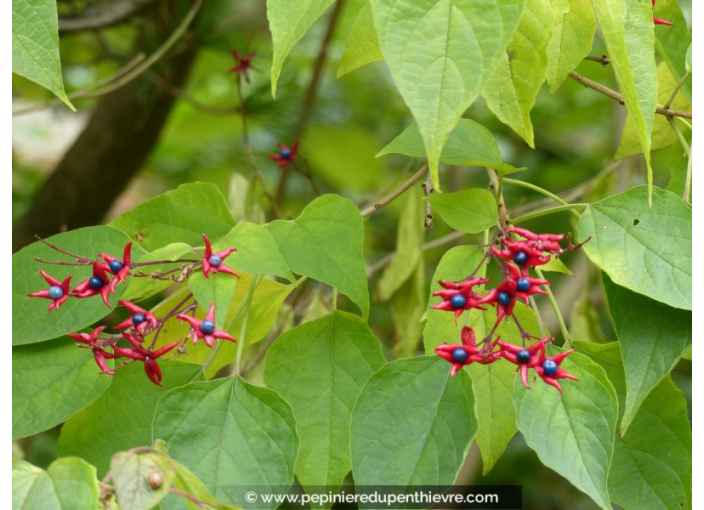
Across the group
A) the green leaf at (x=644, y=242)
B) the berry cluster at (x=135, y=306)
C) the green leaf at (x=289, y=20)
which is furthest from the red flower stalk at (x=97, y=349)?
the green leaf at (x=644, y=242)

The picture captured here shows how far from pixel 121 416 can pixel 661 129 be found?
1.81 feet

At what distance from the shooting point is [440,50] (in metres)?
0.43

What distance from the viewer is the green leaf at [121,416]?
596 mm

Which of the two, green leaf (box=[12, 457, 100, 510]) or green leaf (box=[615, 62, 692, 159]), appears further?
green leaf (box=[615, 62, 692, 159])

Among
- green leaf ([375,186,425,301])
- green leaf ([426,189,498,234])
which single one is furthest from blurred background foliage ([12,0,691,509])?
green leaf ([426,189,498,234])

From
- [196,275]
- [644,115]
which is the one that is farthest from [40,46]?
[644,115]

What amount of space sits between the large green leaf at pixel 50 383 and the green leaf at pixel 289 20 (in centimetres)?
27

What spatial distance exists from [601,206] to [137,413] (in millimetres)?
379

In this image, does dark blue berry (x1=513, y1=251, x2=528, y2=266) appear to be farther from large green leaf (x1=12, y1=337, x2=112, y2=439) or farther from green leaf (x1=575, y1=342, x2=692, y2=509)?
large green leaf (x1=12, y1=337, x2=112, y2=439)

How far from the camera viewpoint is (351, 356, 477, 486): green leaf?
498 millimetres

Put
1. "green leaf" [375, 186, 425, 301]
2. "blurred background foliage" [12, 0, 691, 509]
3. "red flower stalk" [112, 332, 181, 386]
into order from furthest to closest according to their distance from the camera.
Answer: "blurred background foliage" [12, 0, 691, 509] < "green leaf" [375, 186, 425, 301] < "red flower stalk" [112, 332, 181, 386]

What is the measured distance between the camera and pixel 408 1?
45 cm

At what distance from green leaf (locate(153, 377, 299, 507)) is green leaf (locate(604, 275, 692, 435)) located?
231 mm

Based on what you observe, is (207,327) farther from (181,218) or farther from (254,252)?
(181,218)
